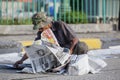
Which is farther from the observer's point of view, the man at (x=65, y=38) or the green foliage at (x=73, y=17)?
the green foliage at (x=73, y=17)

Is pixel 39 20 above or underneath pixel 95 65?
above

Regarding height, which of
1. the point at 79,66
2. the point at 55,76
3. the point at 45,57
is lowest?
the point at 55,76

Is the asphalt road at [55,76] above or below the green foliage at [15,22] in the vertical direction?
below

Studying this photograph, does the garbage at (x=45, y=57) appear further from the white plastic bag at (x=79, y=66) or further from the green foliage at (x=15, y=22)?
the green foliage at (x=15, y=22)

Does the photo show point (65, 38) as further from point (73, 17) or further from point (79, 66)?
point (73, 17)

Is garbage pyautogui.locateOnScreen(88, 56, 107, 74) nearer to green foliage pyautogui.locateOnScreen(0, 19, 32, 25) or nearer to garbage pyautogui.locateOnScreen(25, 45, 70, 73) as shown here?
garbage pyautogui.locateOnScreen(25, 45, 70, 73)

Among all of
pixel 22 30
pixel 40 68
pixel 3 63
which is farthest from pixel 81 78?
pixel 22 30

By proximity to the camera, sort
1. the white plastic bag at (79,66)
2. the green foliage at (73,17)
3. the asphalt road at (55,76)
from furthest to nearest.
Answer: the green foliage at (73,17) < the white plastic bag at (79,66) < the asphalt road at (55,76)

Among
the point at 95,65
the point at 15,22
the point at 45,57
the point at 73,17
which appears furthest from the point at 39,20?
the point at 73,17

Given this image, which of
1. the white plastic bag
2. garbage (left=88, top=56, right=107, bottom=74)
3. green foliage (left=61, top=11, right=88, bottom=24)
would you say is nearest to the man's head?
the white plastic bag

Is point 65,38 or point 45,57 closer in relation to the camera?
point 45,57

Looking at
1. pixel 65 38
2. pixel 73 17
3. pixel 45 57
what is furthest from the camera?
pixel 73 17

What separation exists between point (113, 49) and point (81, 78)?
170 inches

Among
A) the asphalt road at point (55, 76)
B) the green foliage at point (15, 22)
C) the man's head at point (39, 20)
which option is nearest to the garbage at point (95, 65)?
the asphalt road at point (55, 76)
